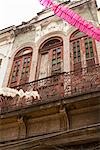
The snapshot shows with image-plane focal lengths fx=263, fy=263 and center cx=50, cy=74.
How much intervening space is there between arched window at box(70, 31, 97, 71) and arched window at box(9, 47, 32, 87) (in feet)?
6.00

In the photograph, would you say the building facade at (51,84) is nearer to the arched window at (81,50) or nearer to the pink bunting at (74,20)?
the arched window at (81,50)

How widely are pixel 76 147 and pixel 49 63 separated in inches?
162

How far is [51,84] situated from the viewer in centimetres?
822

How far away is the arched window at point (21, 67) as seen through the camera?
974 cm

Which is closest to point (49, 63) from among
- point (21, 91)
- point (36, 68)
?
point (36, 68)

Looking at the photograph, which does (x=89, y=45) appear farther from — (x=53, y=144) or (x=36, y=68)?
(x=53, y=144)

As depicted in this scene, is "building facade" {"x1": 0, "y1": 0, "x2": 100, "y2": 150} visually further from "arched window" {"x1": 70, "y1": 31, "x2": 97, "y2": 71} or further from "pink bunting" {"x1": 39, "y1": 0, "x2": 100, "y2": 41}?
"pink bunting" {"x1": 39, "y1": 0, "x2": 100, "y2": 41}

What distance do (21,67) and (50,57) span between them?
4.06 feet

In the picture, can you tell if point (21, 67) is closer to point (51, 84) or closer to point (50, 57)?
point (50, 57)

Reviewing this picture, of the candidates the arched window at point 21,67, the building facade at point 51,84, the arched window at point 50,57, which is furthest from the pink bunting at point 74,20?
the arched window at point 21,67

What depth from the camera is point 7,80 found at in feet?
32.6

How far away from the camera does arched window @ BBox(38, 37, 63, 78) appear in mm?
9453

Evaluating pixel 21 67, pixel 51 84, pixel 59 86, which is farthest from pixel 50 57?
pixel 59 86

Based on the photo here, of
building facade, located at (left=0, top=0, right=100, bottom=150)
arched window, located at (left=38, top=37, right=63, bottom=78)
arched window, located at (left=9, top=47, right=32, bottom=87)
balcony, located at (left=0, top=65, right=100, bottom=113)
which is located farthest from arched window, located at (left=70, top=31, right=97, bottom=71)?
arched window, located at (left=9, top=47, right=32, bottom=87)
